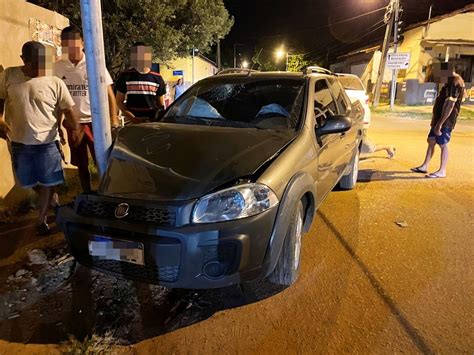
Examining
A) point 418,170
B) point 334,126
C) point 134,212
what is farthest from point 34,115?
point 418,170

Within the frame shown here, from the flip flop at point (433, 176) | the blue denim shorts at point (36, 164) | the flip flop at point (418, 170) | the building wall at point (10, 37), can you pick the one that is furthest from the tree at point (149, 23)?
the flip flop at point (433, 176)

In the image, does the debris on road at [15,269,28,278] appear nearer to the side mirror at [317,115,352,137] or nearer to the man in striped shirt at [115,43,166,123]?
the man in striped shirt at [115,43,166,123]

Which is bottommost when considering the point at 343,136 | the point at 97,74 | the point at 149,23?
the point at 343,136

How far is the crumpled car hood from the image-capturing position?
251cm

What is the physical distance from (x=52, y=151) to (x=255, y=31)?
47.0 metres

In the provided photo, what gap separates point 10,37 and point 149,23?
915cm

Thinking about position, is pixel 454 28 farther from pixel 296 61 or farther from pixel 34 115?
pixel 34 115

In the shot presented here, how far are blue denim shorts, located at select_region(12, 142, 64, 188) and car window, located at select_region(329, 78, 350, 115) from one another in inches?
126

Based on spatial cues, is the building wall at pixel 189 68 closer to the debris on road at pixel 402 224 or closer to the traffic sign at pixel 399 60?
the traffic sign at pixel 399 60

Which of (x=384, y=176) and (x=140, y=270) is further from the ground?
(x=140, y=270)

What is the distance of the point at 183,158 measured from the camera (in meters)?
2.78

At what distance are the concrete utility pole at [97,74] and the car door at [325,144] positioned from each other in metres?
1.83

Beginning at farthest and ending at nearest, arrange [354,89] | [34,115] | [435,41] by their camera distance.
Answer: [435,41]
[354,89]
[34,115]

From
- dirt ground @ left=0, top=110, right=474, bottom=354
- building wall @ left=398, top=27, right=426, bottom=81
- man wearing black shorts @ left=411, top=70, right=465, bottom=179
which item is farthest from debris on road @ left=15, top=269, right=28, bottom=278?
building wall @ left=398, top=27, right=426, bottom=81
